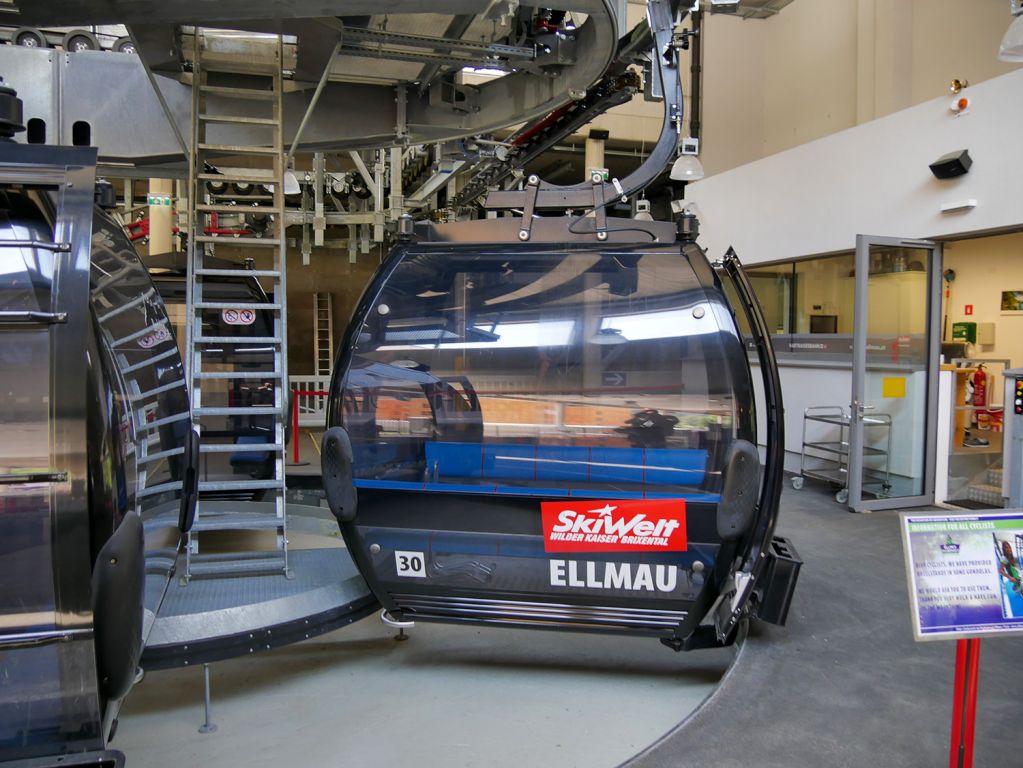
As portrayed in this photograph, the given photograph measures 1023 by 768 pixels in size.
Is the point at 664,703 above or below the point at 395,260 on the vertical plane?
below

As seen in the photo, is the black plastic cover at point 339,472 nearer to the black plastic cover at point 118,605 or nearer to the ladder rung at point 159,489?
the ladder rung at point 159,489

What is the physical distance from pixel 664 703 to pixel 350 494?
1791 mm

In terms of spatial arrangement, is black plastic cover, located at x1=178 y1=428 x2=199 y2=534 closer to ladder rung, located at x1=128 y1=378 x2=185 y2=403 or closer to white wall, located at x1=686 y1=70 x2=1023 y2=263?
ladder rung, located at x1=128 y1=378 x2=185 y2=403

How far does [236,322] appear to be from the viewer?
622 centimetres

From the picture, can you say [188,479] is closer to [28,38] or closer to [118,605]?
[118,605]

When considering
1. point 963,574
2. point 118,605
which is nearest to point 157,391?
point 118,605

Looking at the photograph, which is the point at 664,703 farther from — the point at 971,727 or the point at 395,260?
the point at 395,260

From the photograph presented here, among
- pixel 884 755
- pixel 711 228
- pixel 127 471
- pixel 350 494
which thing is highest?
pixel 711 228

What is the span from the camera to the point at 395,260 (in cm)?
357

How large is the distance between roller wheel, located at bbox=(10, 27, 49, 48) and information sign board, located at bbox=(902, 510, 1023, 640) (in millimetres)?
7160

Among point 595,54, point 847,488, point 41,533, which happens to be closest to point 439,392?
point 41,533

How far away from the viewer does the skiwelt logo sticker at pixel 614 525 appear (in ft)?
10.8

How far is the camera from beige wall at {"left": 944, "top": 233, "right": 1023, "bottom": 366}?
403 inches

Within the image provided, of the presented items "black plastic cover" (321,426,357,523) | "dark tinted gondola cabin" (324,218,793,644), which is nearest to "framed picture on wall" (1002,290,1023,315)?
"dark tinted gondola cabin" (324,218,793,644)
